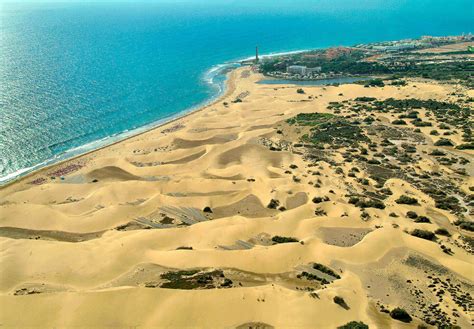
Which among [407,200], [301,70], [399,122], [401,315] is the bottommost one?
[401,315]

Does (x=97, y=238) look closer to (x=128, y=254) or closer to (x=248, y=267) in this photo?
(x=128, y=254)

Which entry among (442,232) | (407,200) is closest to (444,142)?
(407,200)

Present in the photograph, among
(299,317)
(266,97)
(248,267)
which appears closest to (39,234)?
(248,267)

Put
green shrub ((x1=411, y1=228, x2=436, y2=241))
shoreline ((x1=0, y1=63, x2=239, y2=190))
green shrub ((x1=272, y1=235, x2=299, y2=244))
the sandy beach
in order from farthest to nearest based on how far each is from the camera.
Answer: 1. shoreline ((x1=0, y1=63, x2=239, y2=190))
2. green shrub ((x1=272, y1=235, x2=299, y2=244))
3. green shrub ((x1=411, y1=228, x2=436, y2=241))
4. the sandy beach

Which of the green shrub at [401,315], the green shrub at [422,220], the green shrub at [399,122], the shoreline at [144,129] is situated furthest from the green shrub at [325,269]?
the green shrub at [399,122]

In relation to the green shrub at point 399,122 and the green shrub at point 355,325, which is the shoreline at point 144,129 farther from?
the green shrub at point 355,325

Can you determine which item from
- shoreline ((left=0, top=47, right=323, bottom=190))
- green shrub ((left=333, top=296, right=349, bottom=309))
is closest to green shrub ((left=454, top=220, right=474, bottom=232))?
green shrub ((left=333, top=296, right=349, bottom=309))

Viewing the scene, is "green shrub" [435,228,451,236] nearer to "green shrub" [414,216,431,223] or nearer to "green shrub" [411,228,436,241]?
"green shrub" [411,228,436,241]

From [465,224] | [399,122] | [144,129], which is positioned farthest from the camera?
[144,129]

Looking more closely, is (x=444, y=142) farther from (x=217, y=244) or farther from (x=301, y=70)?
(x=301, y=70)
